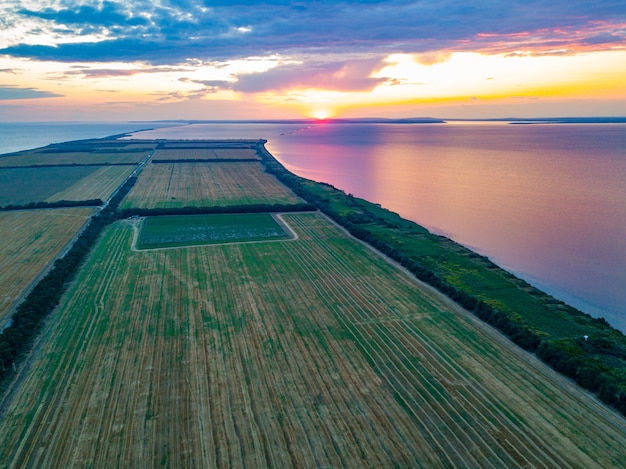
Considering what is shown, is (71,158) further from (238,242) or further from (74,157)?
(238,242)

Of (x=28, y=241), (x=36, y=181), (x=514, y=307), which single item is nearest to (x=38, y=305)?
(x=28, y=241)

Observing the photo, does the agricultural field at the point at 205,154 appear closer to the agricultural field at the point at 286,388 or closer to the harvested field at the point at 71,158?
the harvested field at the point at 71,158

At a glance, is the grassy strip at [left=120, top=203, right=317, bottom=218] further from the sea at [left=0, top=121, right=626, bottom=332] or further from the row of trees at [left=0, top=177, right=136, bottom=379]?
the sea at [left=0, top=121, right=626, bottom=332]

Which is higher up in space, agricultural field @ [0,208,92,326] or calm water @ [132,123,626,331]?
agricultural field @ [0,208,92,326]

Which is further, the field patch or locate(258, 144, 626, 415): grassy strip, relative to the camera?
the field patch

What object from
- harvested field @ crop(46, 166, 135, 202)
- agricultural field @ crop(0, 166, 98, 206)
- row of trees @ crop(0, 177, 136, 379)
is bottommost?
row of trees @ crop(0, 177, 136, 379)

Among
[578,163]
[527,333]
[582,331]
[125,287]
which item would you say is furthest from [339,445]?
[578,163]

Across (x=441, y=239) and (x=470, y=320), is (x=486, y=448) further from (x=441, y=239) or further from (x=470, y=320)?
(x=441, y=239)

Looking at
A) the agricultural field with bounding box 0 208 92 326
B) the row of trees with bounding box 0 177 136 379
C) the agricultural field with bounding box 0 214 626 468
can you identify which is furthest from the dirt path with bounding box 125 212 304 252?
the agricultural field with bounding box 0 214 626 468

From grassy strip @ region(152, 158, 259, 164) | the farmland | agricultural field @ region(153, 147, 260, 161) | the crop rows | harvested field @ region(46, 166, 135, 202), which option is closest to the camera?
harvested field @ region(46, 166, 135, 202)
